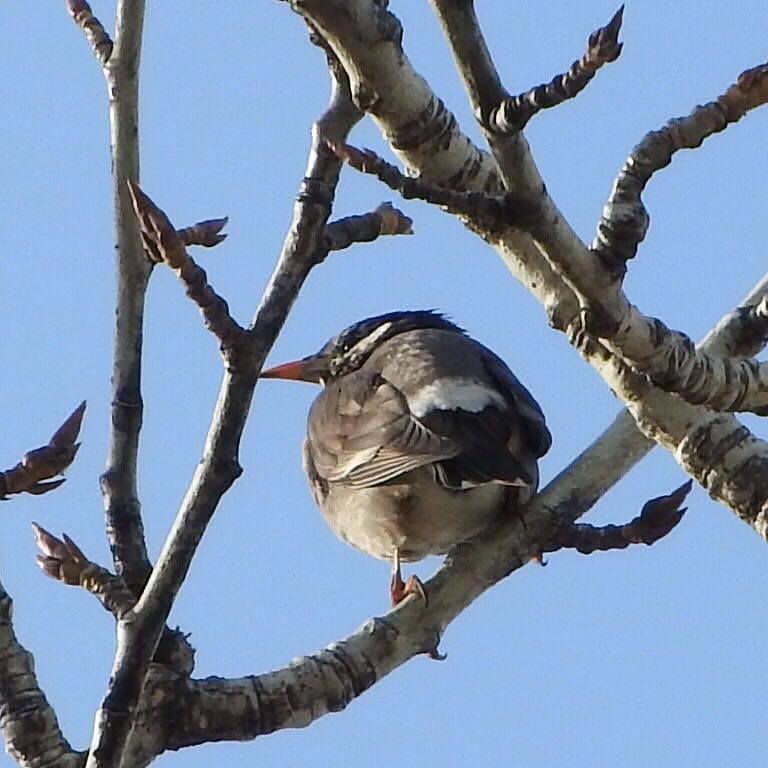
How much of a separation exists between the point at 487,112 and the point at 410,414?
2.58 meters

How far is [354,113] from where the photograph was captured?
11.1ft

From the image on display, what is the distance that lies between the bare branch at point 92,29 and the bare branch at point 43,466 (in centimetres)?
113

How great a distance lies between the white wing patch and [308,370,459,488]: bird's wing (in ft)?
0.18

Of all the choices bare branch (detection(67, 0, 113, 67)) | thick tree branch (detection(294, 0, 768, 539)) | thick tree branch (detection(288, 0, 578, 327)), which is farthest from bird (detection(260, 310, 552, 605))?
bare branch (detection(67, 0, 113, 67))

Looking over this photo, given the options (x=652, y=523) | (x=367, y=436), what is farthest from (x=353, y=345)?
(x=652, y=523)

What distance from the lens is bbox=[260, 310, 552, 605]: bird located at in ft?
16.4

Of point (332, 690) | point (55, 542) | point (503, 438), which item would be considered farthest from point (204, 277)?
point (503, 438)

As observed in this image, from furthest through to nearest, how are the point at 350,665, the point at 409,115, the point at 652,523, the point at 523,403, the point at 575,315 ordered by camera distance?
the point at 523,403 < the point at 652,523 < the point at 350,665 < the point at 575,315 < the point at 409,115

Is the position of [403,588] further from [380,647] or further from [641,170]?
[641,170]

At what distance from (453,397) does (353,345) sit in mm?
1436

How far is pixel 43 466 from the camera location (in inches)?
126

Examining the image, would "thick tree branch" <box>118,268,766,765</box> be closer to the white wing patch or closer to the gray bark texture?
the gray bark texture

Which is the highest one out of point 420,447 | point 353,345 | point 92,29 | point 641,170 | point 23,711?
point 353,345

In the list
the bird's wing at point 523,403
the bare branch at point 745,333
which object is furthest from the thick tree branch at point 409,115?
the bird's wing at point 523,403
